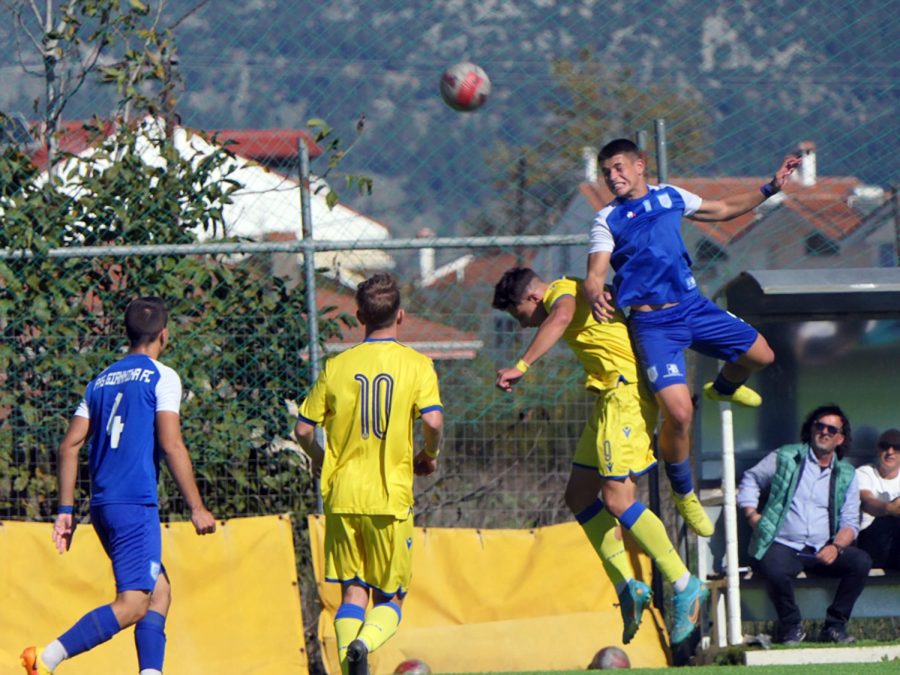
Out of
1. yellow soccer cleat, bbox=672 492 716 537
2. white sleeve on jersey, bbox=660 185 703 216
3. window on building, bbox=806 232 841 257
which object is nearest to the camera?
white sleeve on jersey, bbox=660 185 703 216

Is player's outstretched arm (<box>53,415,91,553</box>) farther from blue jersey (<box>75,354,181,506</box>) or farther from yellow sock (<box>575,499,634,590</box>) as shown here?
yellow sock (<box>575,499,634,590</box>)

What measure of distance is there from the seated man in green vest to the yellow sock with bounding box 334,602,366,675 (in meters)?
3.49

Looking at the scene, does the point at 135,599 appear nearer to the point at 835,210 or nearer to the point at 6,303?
the point at 6,303

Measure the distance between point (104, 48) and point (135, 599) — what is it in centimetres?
533

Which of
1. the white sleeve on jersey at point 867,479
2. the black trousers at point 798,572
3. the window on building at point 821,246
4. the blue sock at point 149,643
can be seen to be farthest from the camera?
the window on building at point 821,246

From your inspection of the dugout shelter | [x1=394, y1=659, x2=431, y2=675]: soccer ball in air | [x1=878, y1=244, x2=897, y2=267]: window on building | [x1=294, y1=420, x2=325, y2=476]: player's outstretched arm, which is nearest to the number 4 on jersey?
[x1=294, y1=420, x2=325, y2=476]: player's outstretched arm

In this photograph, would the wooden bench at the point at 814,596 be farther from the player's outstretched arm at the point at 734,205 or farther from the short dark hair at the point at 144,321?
the short dark hair at the point at 144,321

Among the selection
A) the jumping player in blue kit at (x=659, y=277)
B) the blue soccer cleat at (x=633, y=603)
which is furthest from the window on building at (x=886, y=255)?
the blue soccer cleat at (x=633, y=603)

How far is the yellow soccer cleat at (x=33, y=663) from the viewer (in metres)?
6.89

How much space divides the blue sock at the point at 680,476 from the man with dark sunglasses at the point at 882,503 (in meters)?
2.30

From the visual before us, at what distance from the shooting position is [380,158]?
35.7 feet

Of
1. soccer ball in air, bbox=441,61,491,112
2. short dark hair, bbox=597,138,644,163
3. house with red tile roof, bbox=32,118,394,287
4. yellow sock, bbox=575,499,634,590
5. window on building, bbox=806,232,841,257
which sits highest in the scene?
soccer ball in air, bbox=441,61,491,112

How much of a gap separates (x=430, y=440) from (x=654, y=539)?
152 centimetres

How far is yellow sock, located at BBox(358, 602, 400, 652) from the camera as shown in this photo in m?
6.55
